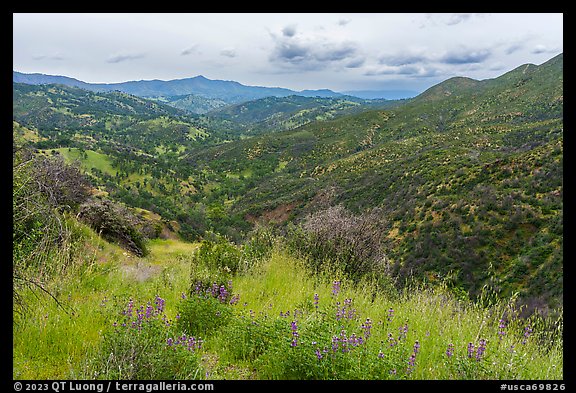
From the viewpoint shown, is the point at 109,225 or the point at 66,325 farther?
the point at 109,225

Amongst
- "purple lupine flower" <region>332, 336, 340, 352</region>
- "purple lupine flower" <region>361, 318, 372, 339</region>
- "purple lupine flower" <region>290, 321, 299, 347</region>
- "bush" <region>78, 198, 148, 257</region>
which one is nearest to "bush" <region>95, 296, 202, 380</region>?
"purple lupine flower" <region>290, 321, 299, 347</region>

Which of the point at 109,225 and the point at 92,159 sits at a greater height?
the point at 92,159

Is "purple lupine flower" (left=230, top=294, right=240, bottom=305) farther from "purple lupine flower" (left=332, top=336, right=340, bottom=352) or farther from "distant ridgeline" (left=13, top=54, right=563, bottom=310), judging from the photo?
"distant ridgeline" (left=13, top=54, right=563, bottom=310)

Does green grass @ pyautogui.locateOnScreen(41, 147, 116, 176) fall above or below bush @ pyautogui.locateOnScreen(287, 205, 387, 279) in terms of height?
above

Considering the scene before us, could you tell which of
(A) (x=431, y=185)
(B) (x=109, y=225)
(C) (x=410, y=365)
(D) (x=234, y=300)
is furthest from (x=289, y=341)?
(A) (x=431, y=185)

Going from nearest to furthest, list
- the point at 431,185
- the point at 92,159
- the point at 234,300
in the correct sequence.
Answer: the point at 234,300 < the point at 431,185 < the point at 92,159

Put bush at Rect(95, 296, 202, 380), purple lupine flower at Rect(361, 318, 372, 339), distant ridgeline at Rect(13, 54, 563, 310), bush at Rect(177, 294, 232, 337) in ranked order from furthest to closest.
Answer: distant ridgeline at Rect(13, 54, 563, 310) → bush at Rect(177, 294, 232, 337) → purple lupine flower at Rect(361, 318, 372, 339) → bush at Rect(95, 296, 202, 380)

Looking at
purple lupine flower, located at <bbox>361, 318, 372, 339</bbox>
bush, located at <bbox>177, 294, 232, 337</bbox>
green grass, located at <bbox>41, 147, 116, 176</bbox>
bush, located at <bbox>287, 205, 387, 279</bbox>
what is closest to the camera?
purple lupine flower, located at <bbox>361, 318, 372, 339</bbox>

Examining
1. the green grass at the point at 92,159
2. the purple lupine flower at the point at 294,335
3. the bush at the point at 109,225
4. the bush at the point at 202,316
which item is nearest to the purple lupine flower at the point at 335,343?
the purple lupine flower at the point at 294,335

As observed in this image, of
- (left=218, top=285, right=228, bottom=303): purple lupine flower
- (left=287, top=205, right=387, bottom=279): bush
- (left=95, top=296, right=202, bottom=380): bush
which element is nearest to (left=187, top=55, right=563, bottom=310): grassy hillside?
(left=287, top=205, right=387, bottom=279): bush

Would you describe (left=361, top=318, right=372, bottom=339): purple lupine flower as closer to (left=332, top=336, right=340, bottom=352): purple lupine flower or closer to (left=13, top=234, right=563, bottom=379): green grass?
(left=13, top=234, right=563, bottom=379): green grass

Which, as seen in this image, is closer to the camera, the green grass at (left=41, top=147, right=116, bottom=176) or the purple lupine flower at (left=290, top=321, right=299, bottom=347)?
the purple lupine flower at (left=290, top=321, right=299, bottom=347)

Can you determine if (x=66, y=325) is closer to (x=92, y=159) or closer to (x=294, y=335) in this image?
(x=294, y=335)
